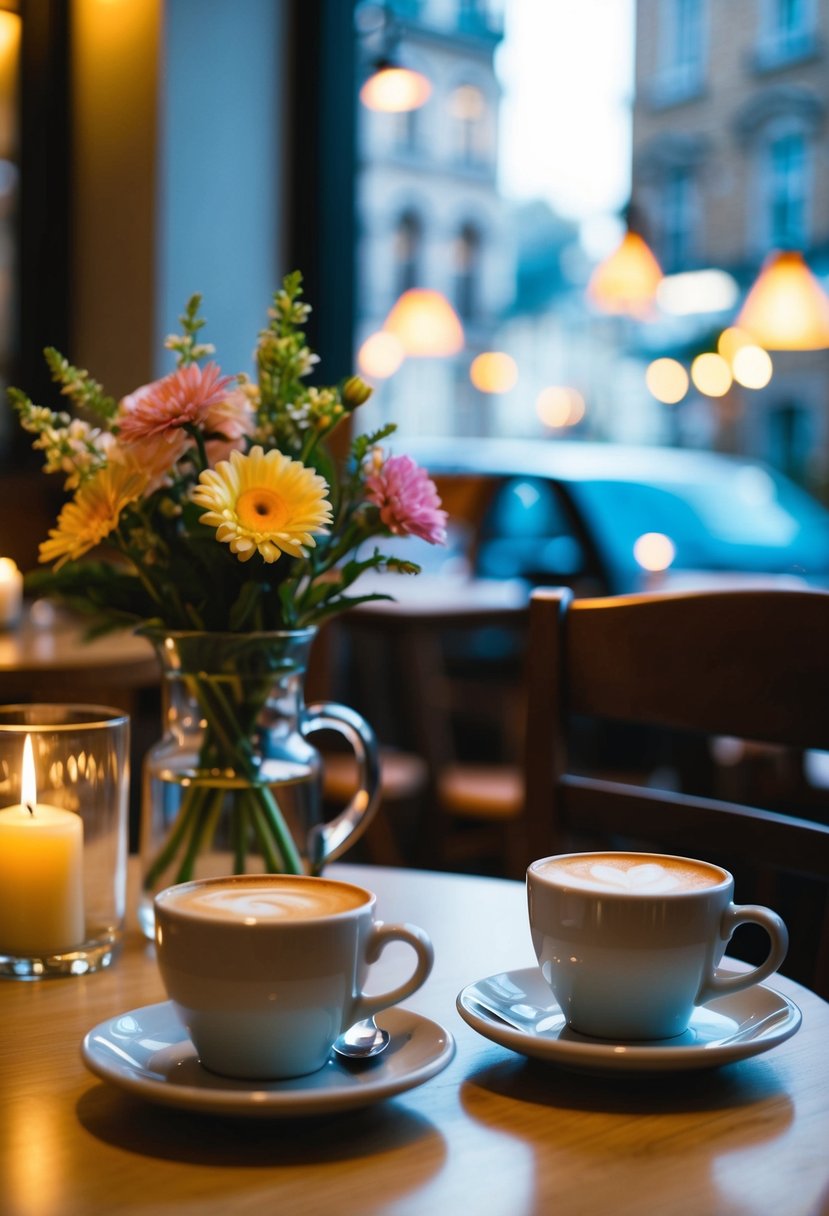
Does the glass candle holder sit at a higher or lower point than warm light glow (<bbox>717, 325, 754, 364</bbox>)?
lower

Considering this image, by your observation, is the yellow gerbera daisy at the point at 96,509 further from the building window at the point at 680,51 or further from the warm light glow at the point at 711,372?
the building window at the point at 680,51

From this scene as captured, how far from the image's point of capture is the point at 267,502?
0.83m

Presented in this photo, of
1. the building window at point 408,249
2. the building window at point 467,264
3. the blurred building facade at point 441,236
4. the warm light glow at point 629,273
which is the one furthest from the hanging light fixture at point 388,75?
the building window at point 467,264

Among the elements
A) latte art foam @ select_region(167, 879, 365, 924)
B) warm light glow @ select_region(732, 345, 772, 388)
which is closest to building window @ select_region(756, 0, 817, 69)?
warm light glow @ select_region(732, 345, 772, 388)

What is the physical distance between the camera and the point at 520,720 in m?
3.67

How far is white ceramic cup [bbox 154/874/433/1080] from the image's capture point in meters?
0.59

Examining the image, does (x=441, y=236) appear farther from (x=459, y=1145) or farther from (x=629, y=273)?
(x=459, y=1145)

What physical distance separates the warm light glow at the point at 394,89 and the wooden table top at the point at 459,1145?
367 centimetres

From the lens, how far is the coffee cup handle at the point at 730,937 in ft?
2.16

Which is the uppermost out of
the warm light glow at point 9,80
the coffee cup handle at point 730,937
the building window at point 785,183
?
the building window at point 785,183

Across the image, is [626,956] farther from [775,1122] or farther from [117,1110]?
[117,1110]

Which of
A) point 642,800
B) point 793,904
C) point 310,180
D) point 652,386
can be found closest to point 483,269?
→ point 652,386

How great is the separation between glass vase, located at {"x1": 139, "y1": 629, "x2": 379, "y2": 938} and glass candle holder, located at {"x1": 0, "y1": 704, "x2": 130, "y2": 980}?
0.22 ft

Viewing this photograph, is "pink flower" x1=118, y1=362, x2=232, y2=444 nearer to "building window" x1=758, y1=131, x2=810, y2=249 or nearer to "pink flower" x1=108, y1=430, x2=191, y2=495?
"pink flower" x1=108, y1=430, x2=191, y2=495
